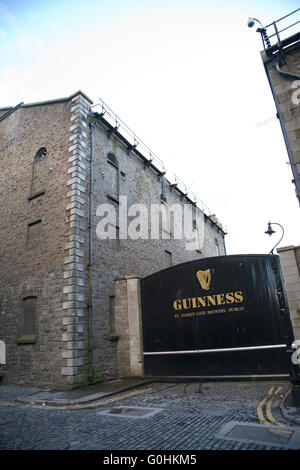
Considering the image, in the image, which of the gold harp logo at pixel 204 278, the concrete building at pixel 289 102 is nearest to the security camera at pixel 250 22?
the concrete building at pixel 289 102

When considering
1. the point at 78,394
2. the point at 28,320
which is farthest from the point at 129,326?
the point at 28,320

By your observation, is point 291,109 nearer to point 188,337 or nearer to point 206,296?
point 206,296

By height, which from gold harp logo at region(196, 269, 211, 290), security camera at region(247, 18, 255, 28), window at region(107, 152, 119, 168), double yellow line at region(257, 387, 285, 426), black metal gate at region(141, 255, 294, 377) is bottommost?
double yellow line at region(257, 387, 285, 426)

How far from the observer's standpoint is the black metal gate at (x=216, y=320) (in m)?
10.5

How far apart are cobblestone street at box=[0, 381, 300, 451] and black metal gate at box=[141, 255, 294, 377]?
119 cm

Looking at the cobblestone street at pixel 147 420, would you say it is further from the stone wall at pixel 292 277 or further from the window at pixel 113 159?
the window at pixel 113 159

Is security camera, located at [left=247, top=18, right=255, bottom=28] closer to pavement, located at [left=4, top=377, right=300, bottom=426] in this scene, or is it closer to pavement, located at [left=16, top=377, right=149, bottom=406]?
pavement, located at [left=4, top=377, right=300, bottom=426]

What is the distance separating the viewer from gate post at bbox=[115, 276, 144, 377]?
12.7m

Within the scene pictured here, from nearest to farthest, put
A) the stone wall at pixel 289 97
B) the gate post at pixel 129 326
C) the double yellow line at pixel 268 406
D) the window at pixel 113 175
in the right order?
the double yellow line at pixel 268 406
the stone wall at pixel 289 97
the gate post at pixel 129 326
the window at pixel 113 175

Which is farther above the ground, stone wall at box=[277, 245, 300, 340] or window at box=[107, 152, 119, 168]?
window at box=[107, 152, 119, 168]

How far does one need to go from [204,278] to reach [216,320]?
5.43 feet

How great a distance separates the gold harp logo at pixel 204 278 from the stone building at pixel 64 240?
13.0 feet

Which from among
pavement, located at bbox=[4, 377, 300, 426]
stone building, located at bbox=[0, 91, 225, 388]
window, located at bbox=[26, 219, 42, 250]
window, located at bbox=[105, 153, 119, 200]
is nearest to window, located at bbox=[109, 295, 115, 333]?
stone building, located at bbox=[0, 91, 225, 388]
